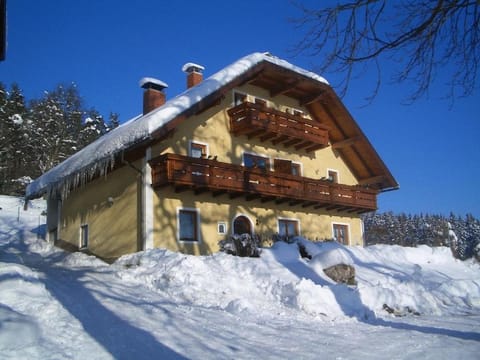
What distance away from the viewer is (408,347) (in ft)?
26.7

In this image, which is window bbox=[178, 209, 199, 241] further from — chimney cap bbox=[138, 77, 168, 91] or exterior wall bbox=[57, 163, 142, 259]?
chimney cap bbox=[138, 77, 168, 91]

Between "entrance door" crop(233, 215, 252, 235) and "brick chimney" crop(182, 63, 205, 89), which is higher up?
"brick chimney" crop(182, 63, 205, 89)

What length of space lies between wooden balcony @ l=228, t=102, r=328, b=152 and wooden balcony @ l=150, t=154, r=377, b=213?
192 cm

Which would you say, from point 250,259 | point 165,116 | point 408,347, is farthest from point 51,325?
point 165,116

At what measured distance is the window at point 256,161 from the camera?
20375 mm

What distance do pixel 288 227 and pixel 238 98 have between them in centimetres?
608

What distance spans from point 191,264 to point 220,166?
4827mm

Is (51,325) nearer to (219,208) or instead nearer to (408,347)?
(408,347)

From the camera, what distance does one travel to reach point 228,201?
1883 centimetres

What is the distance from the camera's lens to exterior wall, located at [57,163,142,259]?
17.2m

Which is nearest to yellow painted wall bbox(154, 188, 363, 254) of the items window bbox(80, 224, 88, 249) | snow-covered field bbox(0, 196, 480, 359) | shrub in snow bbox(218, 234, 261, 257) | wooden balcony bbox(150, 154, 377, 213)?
wooden balcony bbox(150, 154, 377, 213)

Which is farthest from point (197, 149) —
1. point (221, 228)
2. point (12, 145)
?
point (12, 145)

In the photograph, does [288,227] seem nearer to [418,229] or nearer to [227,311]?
[227,311]

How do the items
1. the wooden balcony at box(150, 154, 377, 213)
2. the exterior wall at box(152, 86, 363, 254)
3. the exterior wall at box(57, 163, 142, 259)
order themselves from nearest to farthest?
the wooden balcony at box(150, 154, 377, 213) < the exterior wall at box(152, 86, 363, 254) < the exterior wall at box(57, 163, 142, 259)
